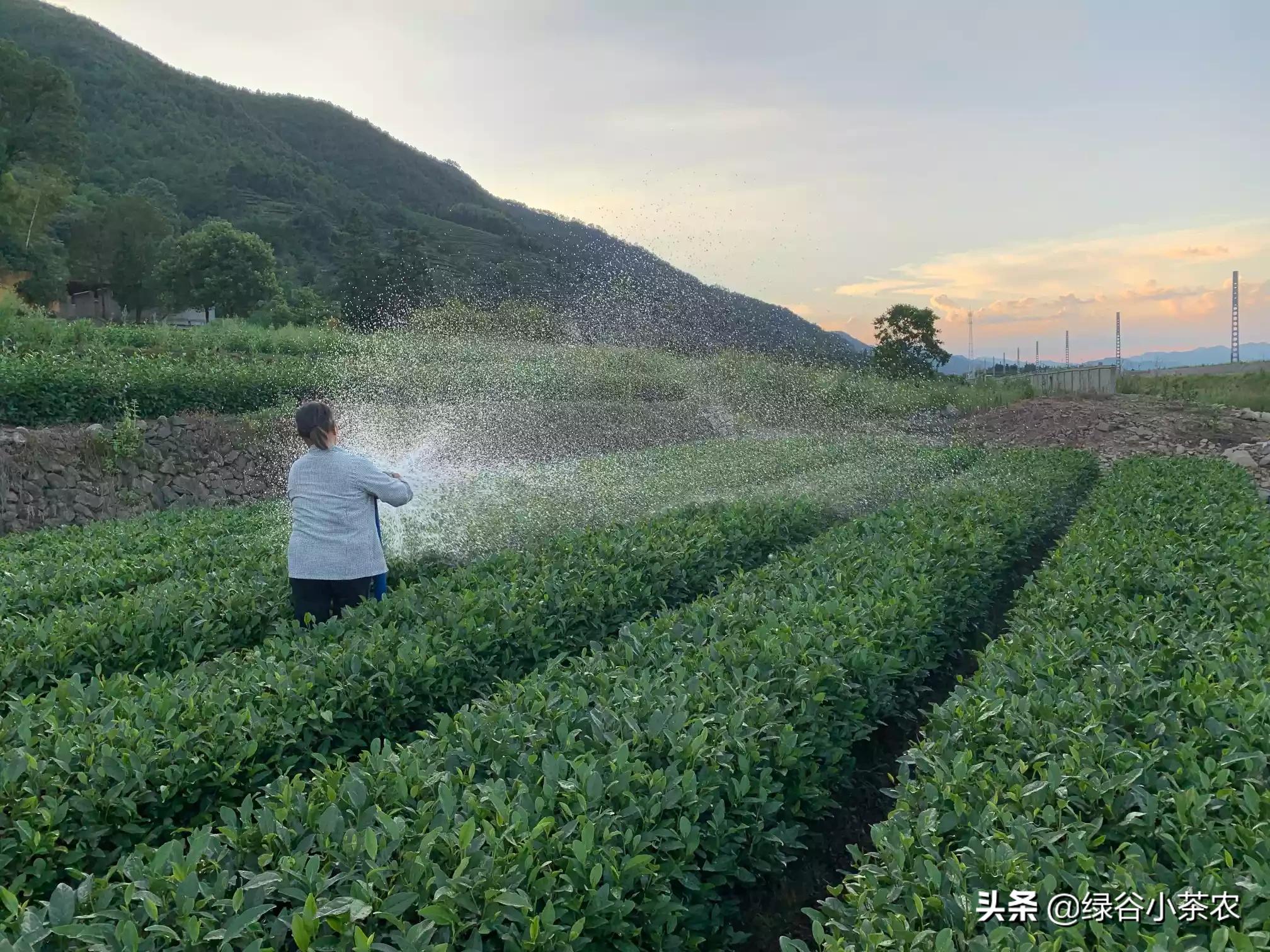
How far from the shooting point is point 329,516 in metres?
4.80

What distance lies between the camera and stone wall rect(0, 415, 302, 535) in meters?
10.7

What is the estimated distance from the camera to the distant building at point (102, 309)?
48.5 m

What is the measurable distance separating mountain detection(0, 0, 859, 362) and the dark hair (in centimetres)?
2398

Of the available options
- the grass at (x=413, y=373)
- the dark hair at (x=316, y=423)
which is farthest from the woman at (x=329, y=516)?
the grass at (x=413, y=373)

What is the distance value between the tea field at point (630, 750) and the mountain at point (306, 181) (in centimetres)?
2402

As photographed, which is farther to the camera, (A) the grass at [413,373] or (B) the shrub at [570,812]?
(A) the grass at [413,373]

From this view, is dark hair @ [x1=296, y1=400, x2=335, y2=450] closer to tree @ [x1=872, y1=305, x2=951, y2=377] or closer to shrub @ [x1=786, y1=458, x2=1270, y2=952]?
shrub @ [x1=786, y1=458, x2=1270, y2=952]

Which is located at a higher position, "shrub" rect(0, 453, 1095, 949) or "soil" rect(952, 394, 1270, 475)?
"soil" rect(952, 394, 1270, 475)

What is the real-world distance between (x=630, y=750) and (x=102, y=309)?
60647 mm

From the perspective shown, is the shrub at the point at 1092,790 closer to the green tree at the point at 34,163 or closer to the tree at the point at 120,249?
the green tree at the point at 34,163

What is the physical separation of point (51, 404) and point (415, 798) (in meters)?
12.2

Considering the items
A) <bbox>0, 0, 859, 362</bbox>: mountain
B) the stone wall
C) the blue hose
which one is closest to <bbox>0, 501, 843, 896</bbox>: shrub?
the blue hose

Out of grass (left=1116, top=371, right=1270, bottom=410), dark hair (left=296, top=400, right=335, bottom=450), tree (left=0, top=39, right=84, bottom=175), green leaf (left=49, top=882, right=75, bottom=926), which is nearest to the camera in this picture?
green leaf (left=49, top=882, right=75, bottom=926)

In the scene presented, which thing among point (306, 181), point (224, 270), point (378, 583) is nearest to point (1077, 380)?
point (378, 583)
